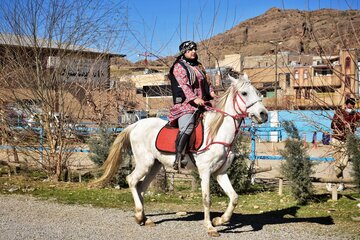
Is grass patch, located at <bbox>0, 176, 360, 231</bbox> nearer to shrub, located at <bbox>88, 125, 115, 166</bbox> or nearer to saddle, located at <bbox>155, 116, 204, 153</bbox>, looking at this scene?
shrub, located at <bbox>88, 125, 115, 166</bbox>

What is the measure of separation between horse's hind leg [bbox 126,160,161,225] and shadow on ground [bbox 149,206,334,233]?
1.23 feet

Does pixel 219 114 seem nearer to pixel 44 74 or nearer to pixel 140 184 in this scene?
pixel 140 184

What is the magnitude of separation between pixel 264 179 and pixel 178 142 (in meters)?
6.38

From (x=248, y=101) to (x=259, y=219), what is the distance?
7.50 feet

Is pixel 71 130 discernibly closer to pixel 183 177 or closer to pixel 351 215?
pixel 183 177

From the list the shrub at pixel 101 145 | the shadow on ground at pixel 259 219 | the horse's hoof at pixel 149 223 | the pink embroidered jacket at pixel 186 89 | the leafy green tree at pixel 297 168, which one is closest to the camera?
the pink embroidered jacket at pixel 186 89

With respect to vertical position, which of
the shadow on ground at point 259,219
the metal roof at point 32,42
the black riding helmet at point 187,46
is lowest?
the shadow on ground at point 259,219

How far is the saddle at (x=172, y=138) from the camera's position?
7.45 m

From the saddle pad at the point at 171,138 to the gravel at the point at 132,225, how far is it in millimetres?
1207

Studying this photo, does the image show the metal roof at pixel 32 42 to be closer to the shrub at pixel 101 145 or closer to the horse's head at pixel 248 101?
the shrub at pixel 101 145

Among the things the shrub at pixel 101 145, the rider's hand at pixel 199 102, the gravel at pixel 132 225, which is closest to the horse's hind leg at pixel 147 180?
the gravel at pixel 132 225

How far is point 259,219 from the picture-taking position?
27.4 feet

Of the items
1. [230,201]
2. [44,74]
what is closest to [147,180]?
[230,201]

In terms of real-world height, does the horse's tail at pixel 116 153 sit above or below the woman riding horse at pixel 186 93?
below
